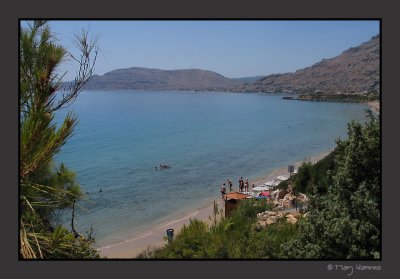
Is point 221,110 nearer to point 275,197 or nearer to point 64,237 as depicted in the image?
point 275,197

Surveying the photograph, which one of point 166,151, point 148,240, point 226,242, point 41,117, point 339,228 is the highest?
point 41,117

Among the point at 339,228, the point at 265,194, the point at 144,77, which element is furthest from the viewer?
the point at 144,77

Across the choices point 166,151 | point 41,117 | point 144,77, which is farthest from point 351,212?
point 166,151

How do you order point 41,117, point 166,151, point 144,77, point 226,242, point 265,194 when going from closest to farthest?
point 41,117 < point 226,242 < point 265,194 < point 144,77 < point 166,151

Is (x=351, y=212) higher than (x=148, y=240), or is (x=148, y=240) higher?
(x=351, y=212)

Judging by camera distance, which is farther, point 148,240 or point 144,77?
point 144,77

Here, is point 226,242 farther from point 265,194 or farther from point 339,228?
point 265,194

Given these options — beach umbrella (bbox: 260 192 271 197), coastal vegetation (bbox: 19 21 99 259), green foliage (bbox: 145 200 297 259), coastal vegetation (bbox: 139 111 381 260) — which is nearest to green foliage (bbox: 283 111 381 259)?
coastal vegetation (bbox: 139 111 381 260)

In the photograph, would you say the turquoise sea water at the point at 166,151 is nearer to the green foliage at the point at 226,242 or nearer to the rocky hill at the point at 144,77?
the rocky hill at the point at 144,77
